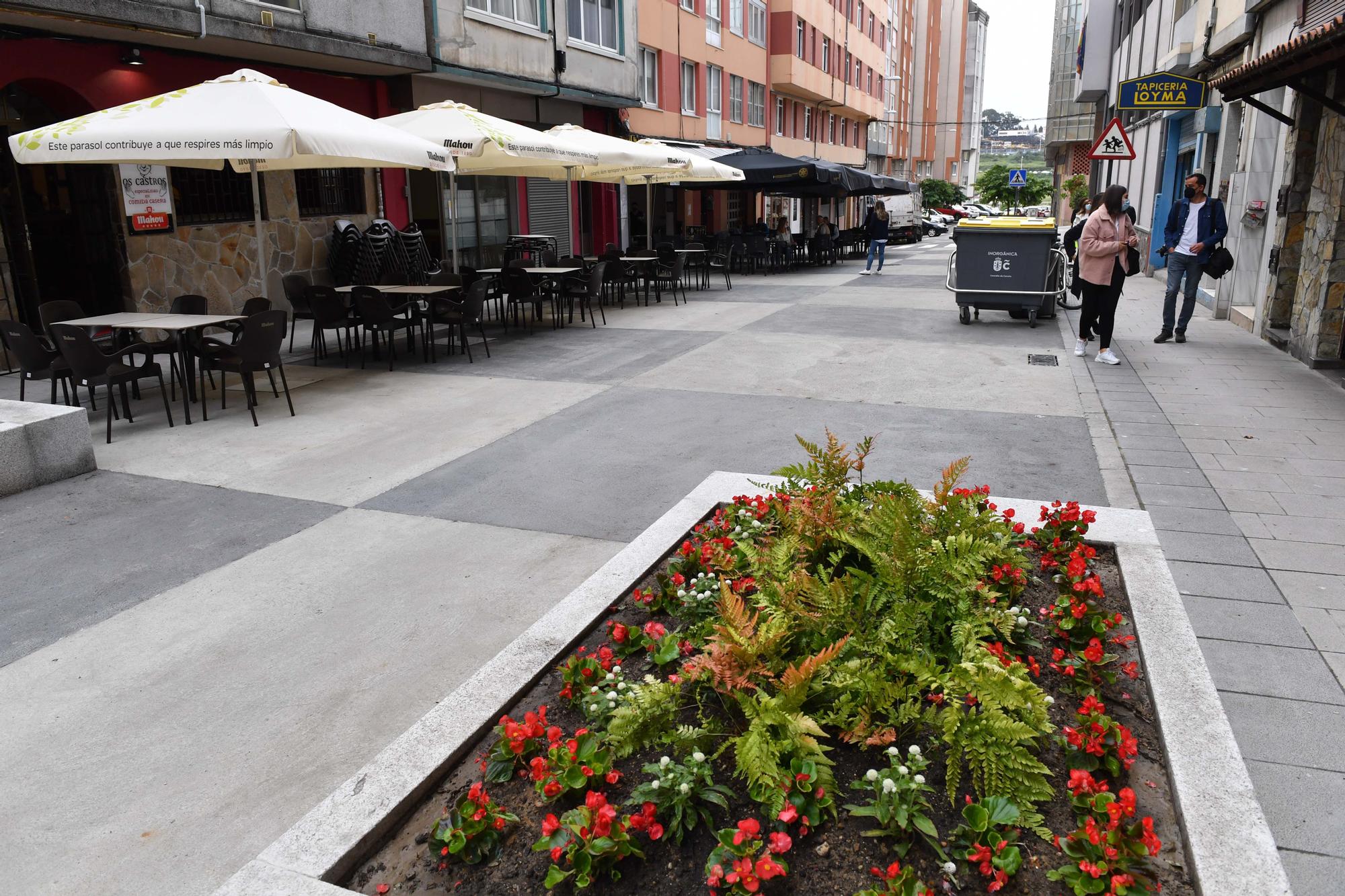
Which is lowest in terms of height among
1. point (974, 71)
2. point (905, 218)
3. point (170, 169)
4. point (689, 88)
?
point (905, 218)

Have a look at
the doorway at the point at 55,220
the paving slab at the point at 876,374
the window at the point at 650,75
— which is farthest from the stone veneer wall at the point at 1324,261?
the window at the point at 650,75

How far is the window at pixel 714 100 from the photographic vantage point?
2881cm

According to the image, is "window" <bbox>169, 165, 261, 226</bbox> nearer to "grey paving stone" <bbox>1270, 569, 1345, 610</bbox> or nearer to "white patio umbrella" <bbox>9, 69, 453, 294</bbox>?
"white patio umbrella" <bbox>9, 69, 453, 294</bbox>

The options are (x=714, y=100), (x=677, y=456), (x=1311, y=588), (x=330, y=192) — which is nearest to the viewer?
(x=1311, y=588)

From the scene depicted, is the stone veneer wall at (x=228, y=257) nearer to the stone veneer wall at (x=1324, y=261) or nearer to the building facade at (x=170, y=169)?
the building facade at (x=170, y=169)

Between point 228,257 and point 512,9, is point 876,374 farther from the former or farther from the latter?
point 512,9

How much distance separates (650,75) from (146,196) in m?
16.3

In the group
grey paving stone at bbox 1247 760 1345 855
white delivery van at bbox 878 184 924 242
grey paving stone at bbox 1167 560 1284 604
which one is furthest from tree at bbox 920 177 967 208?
grey paving stone at bbox 1247 760 1345 855

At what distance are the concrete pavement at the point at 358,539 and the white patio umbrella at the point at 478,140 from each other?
2.51 m

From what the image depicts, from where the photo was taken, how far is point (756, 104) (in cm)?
3338

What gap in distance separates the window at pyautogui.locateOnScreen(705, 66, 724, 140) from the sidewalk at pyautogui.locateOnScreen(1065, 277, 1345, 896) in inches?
818

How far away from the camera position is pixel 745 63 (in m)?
31.8

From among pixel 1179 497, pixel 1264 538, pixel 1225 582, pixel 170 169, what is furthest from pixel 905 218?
pixel 1225 582

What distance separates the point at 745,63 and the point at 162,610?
30.9 m
